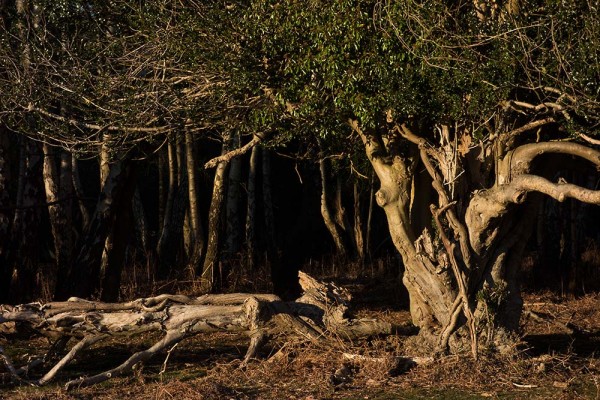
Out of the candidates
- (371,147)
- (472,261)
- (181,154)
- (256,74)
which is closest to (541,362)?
(472,261)

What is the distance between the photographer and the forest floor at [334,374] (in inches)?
408

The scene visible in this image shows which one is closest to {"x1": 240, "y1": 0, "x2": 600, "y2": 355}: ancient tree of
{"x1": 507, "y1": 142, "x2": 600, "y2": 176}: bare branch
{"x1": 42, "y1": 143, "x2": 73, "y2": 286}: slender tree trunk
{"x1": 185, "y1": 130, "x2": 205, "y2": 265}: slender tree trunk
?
{"x1": 507, "y1": 142, "x2": 600, "y2": 176}: bare branch

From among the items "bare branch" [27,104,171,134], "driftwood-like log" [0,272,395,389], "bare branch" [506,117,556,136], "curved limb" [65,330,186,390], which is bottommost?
"curved limb" [65,330,186,390]

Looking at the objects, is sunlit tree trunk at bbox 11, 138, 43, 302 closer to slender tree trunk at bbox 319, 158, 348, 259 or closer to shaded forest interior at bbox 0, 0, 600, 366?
shaded forest interior at bbox 0, 0, 600, 366

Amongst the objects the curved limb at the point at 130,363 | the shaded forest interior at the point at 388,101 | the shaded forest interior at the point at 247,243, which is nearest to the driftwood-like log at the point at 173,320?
the curved limb at the point at 130,363

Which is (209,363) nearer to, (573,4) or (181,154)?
(573,4)

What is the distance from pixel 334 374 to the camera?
11031mm

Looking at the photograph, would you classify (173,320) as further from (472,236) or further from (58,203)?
(58,203)

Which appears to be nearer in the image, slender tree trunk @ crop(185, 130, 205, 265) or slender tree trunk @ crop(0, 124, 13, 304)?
slender tree trunk @ crop(0, 124, 13, 304)

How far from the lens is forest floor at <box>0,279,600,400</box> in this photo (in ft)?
34.0

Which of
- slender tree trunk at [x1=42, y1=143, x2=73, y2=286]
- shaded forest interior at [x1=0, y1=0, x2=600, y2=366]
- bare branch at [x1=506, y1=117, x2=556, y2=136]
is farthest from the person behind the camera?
slender tree trunk at [x1=42, y1=143, x2=73, y2=286]

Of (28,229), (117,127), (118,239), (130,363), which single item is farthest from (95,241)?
(130,363)

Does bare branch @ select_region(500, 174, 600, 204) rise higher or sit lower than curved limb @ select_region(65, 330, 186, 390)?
higher

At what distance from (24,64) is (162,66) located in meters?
2.25
